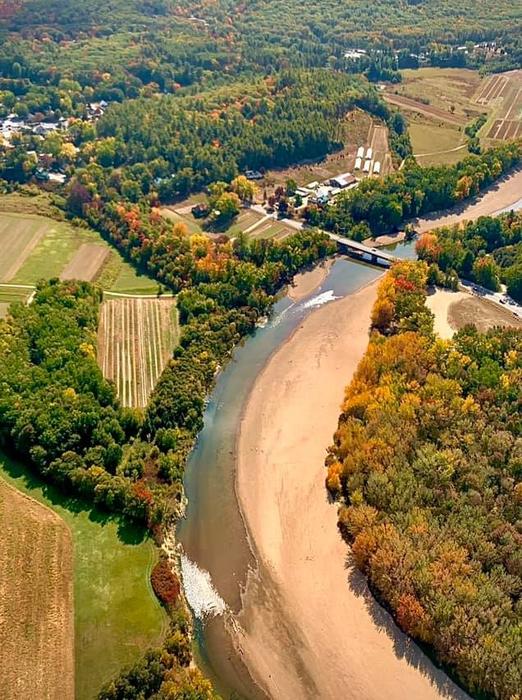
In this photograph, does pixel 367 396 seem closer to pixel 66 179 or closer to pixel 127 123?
pixel 66 179

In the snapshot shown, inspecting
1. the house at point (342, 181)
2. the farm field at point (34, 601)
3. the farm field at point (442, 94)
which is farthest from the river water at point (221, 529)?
the farm field at point (442, 94)

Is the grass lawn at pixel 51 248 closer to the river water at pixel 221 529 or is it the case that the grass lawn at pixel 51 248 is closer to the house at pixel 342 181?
the river water at pixel 221 529

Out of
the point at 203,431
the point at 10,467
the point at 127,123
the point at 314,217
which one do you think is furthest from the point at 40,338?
the point at 127,123

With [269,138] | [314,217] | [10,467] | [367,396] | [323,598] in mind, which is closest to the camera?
[323,598]

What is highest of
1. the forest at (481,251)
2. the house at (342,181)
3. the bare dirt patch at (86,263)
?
the forest at (481,251)

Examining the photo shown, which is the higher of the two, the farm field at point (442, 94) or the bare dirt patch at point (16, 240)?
the farm field at point (442, 94)

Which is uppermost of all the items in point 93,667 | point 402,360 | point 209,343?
point 402,360

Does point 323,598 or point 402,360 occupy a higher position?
point 402,360
